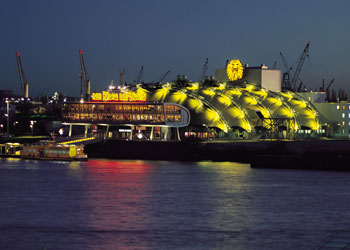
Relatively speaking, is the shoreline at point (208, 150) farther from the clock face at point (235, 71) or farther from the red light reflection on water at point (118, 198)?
the red light reflection on water at point (118, 198)

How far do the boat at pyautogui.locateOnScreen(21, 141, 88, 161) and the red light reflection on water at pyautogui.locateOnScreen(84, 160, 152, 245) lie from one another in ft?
63.7

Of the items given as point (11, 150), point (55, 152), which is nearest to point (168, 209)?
point (55, 152)

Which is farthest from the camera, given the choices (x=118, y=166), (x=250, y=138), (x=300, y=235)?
(x=250, y=138)

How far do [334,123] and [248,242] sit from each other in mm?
128593

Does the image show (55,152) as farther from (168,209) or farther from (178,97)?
(168,209)

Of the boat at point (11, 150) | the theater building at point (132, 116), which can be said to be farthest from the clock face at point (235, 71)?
the boat at point (11, 150)

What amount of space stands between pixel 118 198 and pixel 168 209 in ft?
27.3

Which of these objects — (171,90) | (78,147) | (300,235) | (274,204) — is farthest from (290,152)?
(300,235)

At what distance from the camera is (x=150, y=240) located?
144 feet

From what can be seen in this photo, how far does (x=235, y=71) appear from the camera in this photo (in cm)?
16425

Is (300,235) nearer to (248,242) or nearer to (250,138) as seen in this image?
(248,242)

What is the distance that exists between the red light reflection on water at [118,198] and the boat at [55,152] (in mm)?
19402

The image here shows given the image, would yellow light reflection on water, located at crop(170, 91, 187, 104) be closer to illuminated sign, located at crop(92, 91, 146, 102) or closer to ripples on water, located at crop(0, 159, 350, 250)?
illuminated sign, located at crop(92, 91, 146, 102)

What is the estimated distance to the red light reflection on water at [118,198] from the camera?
164 feet
